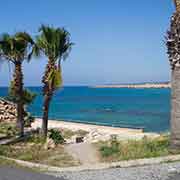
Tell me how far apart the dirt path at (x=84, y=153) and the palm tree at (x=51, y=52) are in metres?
3.39

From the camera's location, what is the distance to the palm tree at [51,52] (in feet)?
55.8

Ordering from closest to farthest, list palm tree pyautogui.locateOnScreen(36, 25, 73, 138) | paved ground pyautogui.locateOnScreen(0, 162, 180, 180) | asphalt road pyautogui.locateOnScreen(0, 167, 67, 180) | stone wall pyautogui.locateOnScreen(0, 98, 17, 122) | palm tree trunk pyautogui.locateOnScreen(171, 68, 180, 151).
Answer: asphalt road pyautogui.locateOnScreen(0, 167, 67, 180) → paved ground pyautogui.locateOnScreen(0, 162, 180, 180) → palm tree trunk pyautogui.locateOnScreen(171, 68, 180, 151) → palm tree pyautogui.locateOnScreen(36, 25, 73, 138) → stone wall pyautogui.locateOnScreen(0, 98, 17, 122)

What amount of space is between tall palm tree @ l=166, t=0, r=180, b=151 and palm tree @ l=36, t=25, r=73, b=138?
20.3 ft

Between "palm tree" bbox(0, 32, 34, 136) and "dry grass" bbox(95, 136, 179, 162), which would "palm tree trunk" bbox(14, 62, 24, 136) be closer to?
"palm tree" bbox(0, 32, 34, 136)

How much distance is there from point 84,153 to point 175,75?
4.03 m

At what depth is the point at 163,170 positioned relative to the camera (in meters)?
9.42

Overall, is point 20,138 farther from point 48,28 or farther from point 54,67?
point 48,28

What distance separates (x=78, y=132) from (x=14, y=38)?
16043 mm

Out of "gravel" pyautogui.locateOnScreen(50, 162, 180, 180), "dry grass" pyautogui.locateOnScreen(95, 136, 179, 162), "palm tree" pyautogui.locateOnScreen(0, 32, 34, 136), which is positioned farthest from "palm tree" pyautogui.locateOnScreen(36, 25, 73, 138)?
"gravel" pyautogui.locateOnScreen(50, 162, 180, 180)

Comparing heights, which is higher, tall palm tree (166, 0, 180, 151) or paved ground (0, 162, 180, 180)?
tall palm tree (166, 0, 180, 151)

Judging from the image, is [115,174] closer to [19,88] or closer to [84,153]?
[84,153]

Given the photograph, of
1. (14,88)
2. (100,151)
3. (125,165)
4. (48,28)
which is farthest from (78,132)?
(125,165)

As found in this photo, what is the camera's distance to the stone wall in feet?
101

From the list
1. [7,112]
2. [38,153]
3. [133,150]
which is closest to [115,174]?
[133,150]
